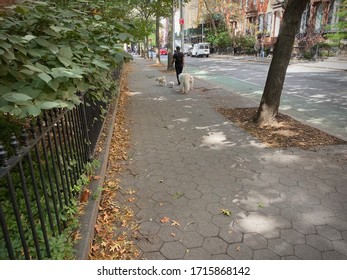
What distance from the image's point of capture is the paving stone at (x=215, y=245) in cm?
297

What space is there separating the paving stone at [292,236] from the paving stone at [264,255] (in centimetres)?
30

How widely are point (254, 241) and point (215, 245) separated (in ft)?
1.40

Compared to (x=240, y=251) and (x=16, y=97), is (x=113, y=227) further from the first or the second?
(x=16, y=97)

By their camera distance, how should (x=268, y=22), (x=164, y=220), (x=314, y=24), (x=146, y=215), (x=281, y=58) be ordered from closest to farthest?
1. (x=164, y=220)
2. (x=146, y=215)
3. (x=281, y=58)
4. (x=314, y=24)
5. (x=268, y=22)

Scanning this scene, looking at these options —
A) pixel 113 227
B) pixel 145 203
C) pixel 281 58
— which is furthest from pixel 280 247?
pixel 281 58

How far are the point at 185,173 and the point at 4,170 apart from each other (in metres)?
3.14

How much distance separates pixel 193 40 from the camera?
2926 inches

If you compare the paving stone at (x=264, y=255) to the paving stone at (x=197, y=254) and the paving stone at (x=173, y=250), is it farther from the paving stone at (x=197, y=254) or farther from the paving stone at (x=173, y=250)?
the paving stone at (x=173, y=250)

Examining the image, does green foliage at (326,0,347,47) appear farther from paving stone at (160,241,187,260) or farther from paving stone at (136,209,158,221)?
paving stone at (160,241,187,260)

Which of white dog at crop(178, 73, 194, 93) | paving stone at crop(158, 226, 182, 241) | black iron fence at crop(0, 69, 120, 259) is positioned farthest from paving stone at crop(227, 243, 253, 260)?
white dog at crop(178, 73, 194, 93)

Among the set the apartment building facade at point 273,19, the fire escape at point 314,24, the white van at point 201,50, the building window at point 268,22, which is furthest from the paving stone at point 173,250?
the white van at point 201,50

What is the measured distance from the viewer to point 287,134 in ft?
21.0

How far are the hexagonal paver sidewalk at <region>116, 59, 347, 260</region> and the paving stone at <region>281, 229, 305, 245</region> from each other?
1cm

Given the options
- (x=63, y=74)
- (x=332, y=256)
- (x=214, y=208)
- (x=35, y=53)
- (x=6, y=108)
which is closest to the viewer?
(x=6, y=108)
